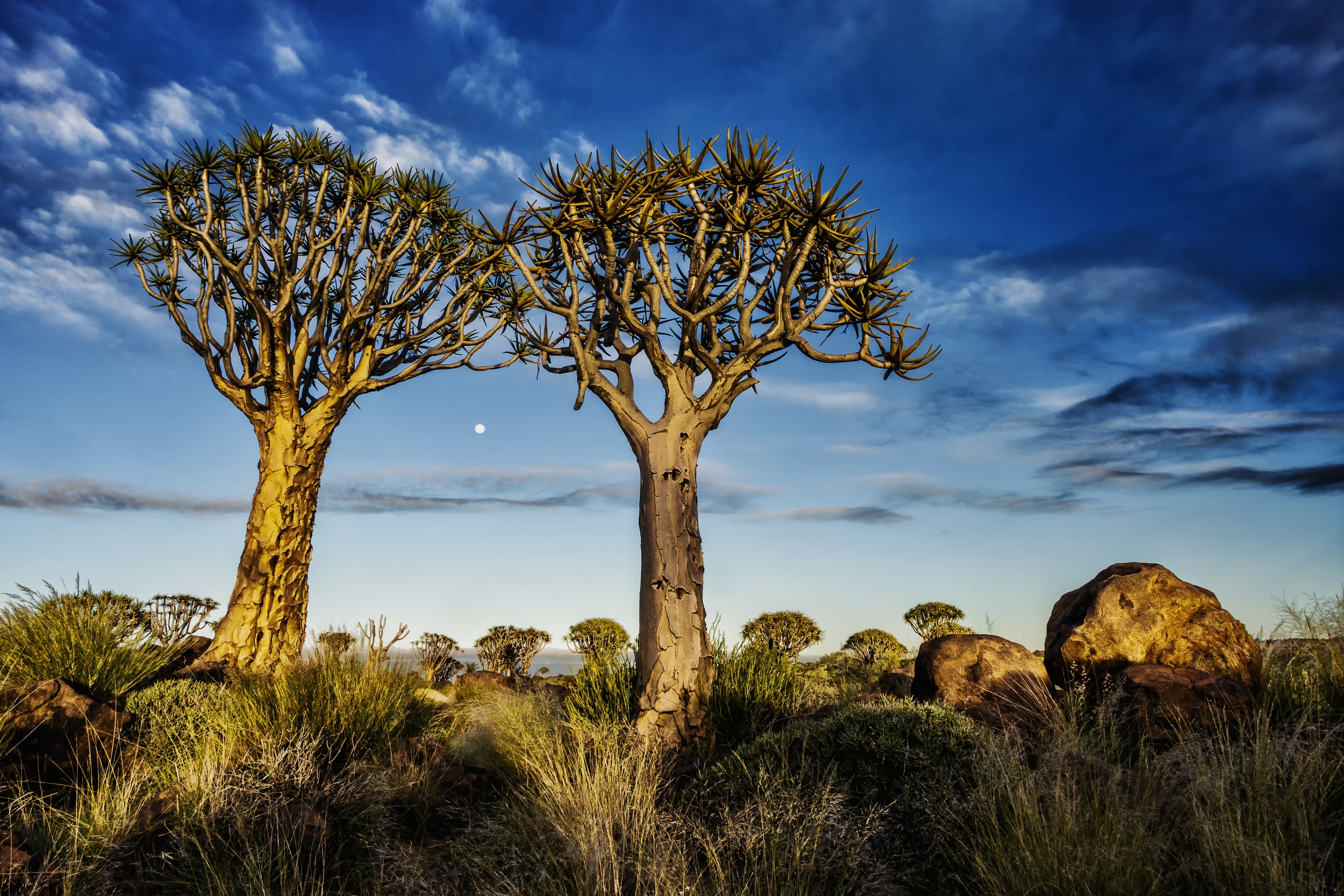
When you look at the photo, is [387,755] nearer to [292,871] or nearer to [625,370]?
[292,871]

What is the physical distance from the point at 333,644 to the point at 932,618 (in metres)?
16.1

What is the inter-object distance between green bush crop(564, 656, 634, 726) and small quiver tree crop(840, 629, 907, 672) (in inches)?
489

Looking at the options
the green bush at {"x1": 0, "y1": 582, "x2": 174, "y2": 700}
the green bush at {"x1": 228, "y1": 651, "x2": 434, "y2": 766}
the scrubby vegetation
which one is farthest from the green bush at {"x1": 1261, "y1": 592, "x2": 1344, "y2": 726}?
the green bush at {"x1": 0, "y1": 582, "x2": 174, "y2": 700}

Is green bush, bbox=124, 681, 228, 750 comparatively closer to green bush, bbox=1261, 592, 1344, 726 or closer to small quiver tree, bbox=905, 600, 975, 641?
green bush, bbox=1261, 592, 1344, 726

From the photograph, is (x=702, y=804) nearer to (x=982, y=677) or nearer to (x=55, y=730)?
(x=982, y=677)

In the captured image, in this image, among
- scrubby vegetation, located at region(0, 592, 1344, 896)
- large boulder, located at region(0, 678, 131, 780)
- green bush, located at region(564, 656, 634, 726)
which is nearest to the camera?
scrubby vegetation, located at region(0, 592, 1344, 896)

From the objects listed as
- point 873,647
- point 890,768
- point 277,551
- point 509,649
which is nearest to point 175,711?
point 277,551

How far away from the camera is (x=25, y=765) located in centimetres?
709

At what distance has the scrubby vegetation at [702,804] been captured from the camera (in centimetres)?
462

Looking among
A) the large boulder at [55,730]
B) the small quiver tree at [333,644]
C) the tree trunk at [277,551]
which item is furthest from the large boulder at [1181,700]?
the tree trunk at [277,551]

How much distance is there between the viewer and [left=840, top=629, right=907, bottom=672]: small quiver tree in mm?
A: 20625

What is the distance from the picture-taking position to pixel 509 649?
73.0 feet

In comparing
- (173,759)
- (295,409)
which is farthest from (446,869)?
(295,409)

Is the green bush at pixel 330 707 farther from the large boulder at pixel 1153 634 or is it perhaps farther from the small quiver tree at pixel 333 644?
the large boulder at pixel 1153 634
